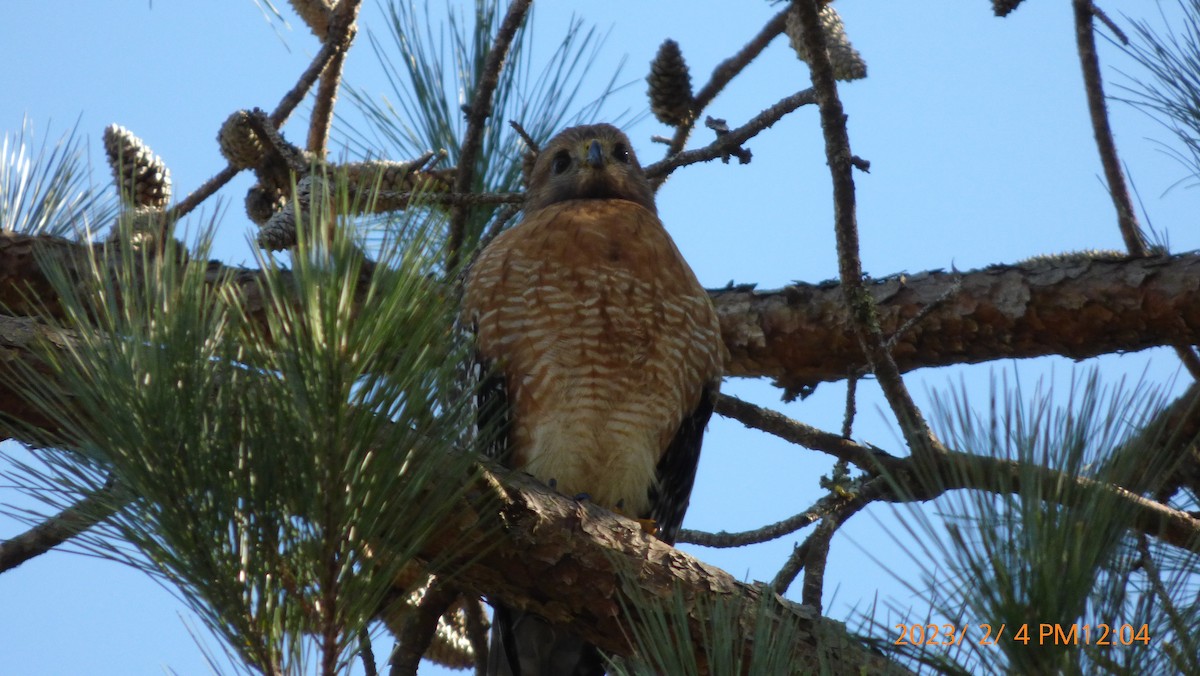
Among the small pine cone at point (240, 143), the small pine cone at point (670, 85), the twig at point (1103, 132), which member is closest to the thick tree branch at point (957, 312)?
the twig at point (1103, 132)

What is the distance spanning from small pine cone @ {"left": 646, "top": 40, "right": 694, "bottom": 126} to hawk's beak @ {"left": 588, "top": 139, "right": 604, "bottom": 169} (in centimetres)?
31

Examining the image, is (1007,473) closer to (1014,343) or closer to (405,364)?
(405,364)

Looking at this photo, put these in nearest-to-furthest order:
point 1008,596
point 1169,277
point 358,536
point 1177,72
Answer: point 1008,596, point 358,536, point 1177,72, point 1169,277

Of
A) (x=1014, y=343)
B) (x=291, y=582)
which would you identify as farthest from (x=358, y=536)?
(x=1014, y=343)

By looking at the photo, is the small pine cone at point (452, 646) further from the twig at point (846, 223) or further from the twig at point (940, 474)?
the twig at point (846, 223)

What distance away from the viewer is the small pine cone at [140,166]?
499 centimetres

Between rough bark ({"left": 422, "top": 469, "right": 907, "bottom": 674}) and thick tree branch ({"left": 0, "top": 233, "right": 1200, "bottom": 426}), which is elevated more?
thick tree branch ({"left": 0, "top": 233, "right": 1200, "bottom": 426})

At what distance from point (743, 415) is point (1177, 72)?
178 centimetres

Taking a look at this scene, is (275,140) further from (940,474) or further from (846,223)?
(940,474)

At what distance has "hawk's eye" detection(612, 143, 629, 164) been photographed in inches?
203

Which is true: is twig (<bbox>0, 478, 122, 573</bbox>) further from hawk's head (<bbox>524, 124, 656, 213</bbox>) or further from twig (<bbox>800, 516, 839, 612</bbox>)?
hawk's head (<bbox>524, 124, 656, 213</bbox>)

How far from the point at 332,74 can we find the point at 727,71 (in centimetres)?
168

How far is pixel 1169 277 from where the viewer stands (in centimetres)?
421
